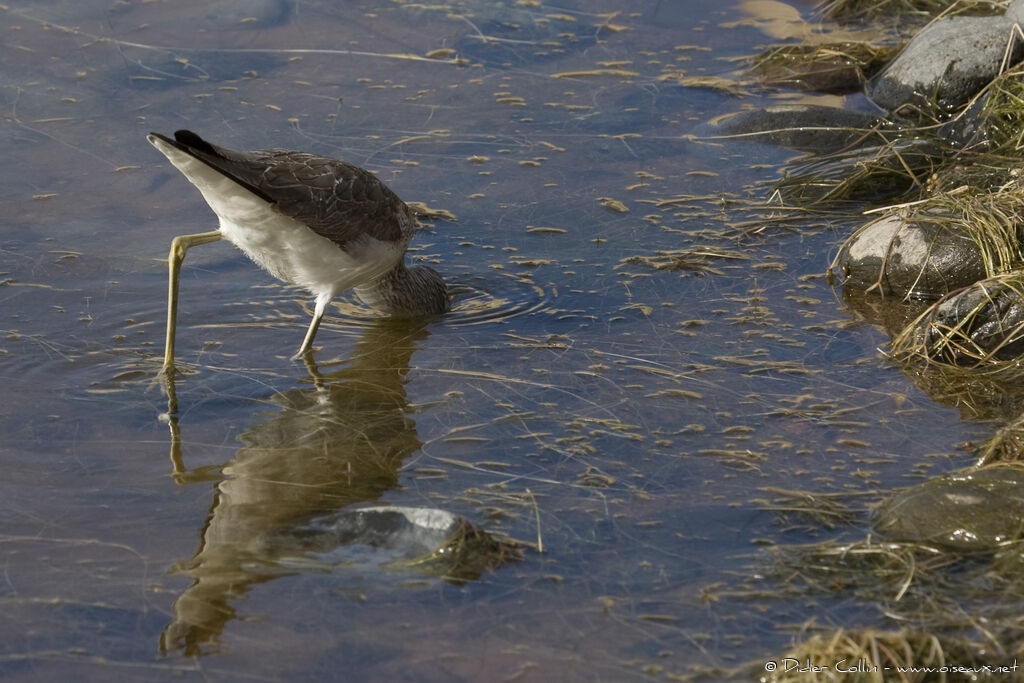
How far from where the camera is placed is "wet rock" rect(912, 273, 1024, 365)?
566cm

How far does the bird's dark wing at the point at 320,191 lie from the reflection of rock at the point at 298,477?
65 centimetres

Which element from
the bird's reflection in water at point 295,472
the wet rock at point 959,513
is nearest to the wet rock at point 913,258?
the wet rock at point 959,513

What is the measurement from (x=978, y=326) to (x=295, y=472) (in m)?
3.17

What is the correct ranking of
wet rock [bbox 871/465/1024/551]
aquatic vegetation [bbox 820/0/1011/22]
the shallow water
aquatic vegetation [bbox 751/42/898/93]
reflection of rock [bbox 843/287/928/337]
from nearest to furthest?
1. the shallow water
2. wet rock [bbox 871/465/1024/551]
3. reflection of rock [bbox 843/287/928/337]
4. aquatic vegetation [bbox 751/42/898/93]
5. aquatic vegetation [bbox 820/0/1011/22]

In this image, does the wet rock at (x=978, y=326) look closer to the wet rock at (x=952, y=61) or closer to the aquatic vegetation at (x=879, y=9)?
the wet rock at (x=952, y=61)

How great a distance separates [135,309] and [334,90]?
3088mm

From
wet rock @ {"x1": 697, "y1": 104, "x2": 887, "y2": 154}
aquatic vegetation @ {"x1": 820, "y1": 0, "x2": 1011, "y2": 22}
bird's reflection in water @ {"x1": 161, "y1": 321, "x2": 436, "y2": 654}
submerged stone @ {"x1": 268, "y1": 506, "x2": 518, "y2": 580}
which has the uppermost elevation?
aquatic vegetation @ {"x1": 820, "y1": 0, "x2": 1011, "y2": 22}

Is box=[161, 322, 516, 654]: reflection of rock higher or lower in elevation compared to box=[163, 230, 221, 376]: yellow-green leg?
lower

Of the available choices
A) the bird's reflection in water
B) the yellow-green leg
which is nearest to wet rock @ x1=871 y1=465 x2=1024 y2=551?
the bird's reflection in water

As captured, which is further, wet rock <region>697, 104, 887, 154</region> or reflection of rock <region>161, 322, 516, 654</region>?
wet rock <region>697, 104, 887, 154</region>

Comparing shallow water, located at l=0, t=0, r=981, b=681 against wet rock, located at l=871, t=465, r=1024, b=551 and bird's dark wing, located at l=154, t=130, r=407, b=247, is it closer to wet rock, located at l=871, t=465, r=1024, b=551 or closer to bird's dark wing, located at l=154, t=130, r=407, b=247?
wet rock, located at l=871, t=465, r=1024, b=551

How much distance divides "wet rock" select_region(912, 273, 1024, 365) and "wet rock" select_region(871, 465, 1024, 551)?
123cm

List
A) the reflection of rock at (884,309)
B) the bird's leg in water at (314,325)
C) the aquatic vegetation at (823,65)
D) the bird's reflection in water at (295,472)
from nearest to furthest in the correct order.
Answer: the bird's reflection in water at (295,472), the bird's leg in water at (314,325), the reflection of rock at (884,309), the aquatic vegetation at (823,65)

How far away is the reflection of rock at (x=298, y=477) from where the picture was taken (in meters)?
4.18
